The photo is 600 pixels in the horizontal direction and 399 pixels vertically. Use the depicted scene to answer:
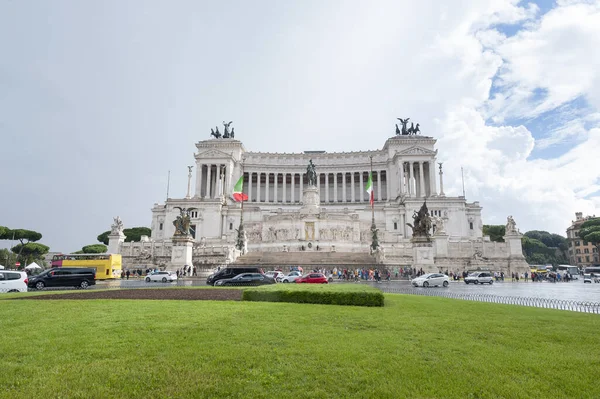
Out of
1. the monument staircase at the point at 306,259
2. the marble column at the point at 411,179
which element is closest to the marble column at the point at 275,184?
the marble column at the point at 411,179

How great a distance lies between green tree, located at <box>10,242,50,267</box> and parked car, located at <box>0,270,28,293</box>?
6467 centimetres

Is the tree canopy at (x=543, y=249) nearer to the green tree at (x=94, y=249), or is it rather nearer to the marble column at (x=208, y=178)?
the marble column at (x=208, y=178)

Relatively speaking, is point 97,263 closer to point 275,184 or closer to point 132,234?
point 132,234

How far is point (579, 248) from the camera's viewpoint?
10800cm

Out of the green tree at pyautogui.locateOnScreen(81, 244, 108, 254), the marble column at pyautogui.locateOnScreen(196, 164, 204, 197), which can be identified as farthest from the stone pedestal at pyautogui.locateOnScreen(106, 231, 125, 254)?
the marble column at pyautogui.locateOnScreen(196, 164, 204, 197)

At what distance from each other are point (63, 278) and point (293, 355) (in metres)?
28.8

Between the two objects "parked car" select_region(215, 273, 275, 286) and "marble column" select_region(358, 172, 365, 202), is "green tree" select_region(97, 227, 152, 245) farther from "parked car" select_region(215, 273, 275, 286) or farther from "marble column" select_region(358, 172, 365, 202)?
"parked car" select_region(215, 273, 275, 286)

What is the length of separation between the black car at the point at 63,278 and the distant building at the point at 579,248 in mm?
114875

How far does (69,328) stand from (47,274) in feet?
80.1

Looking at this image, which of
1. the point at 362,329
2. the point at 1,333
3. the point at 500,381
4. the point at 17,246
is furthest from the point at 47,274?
the point at 17,246

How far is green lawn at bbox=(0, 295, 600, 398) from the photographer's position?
223 inches

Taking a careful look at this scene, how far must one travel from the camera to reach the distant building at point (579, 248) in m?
102

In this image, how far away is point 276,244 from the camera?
62.7 meters

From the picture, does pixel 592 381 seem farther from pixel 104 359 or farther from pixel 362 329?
pixel 104 359
